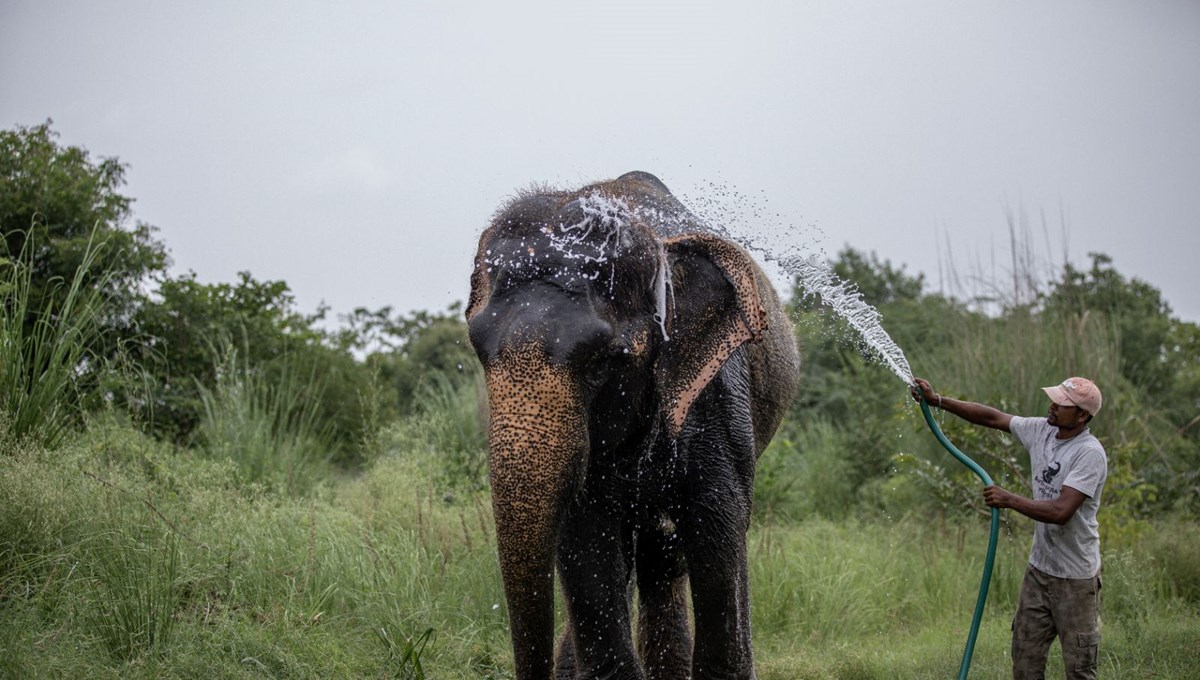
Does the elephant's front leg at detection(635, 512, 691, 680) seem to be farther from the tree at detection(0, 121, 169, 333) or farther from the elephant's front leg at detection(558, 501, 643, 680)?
the tree at detection(0, 121, 169, 333)

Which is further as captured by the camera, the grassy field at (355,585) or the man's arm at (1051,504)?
the grassy field at (355,585)

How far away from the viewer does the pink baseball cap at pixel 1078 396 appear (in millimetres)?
5320

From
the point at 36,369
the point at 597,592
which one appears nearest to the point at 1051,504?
the point at 597,592

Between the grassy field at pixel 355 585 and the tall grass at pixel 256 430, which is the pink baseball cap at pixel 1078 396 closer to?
the grassy field at pixel 355 585

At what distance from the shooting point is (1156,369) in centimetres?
1446

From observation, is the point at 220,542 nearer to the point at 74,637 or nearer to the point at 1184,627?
the point at 74,637

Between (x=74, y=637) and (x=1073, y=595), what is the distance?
14.6 feet

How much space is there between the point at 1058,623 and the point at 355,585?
3.77 metres

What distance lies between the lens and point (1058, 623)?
17.9 feet

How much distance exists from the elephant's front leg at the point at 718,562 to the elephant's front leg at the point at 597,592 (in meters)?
0.29

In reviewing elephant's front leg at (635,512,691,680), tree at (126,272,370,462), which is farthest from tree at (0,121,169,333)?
elephant's front leg at (635,512,691,680)

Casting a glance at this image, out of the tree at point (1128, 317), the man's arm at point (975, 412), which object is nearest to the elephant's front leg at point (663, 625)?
the man's arm at point (975, 412)

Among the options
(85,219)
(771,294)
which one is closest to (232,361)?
(85,219)

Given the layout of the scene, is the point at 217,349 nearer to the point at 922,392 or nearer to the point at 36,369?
the point at 36,369
